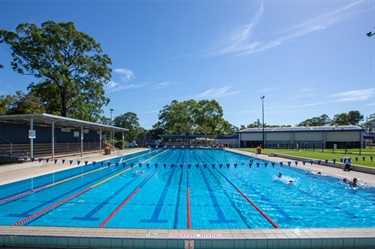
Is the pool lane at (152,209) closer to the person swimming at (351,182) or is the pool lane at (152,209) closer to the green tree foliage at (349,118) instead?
the person swimming at (351,182)

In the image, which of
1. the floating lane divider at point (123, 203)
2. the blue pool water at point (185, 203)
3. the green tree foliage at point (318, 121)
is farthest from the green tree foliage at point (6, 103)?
the green tree foliage at point (318, 121)

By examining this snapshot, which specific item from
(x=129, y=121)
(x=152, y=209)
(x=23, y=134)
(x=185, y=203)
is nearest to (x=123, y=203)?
(x=152, y=209)

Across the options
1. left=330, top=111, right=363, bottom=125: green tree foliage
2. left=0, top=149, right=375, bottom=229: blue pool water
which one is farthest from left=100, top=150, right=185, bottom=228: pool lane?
left=330, top=111, right=363, bottom=125: green tree foliage

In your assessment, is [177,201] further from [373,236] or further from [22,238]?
[373,236]

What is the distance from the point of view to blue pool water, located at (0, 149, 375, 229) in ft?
18.6

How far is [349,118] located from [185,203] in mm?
79001

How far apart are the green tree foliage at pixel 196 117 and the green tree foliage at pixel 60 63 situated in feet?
59.2

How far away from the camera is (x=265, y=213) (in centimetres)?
643

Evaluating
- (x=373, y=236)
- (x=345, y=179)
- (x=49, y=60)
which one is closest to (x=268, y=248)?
(x=373, y=236)

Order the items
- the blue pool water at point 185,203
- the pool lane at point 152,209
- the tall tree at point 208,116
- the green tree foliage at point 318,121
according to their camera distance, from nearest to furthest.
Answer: the pool lane at point 152,209 < the blue pool water at point 185,203 < the tall tree at point 208,116 < the green tree foliage at point 318,121

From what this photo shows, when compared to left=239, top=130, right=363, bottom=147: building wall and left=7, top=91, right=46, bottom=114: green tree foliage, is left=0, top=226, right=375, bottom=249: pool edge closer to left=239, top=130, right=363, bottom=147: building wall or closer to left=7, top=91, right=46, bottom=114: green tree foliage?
left=7, top=91, right=46, bottom=114: green tree foliage

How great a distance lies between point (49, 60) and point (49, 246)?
85.1 ft

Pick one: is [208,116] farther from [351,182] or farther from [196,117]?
[351,182]

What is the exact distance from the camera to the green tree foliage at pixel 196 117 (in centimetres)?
4353
